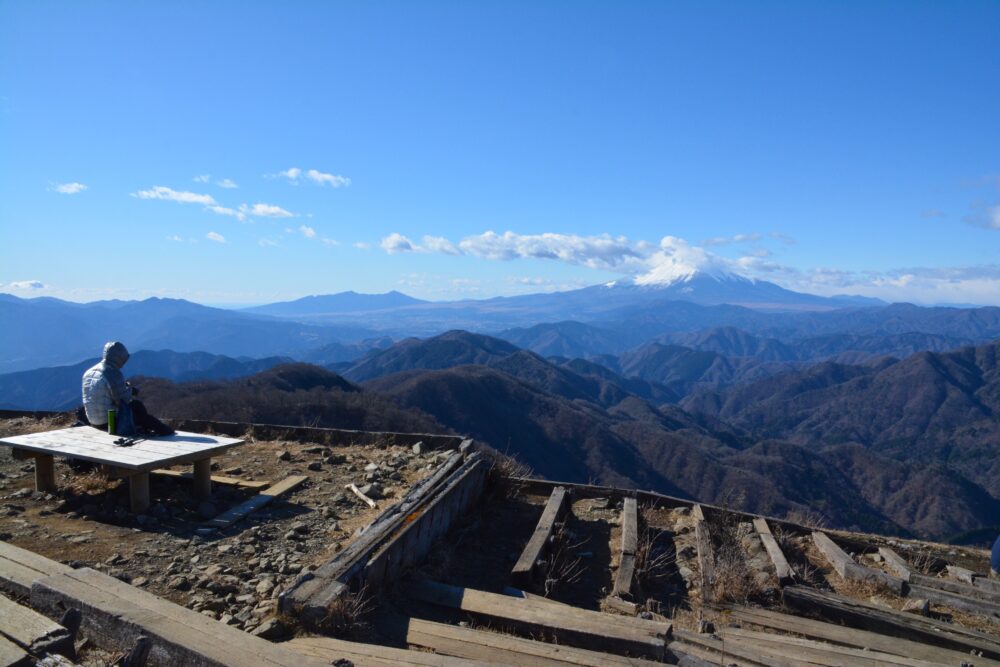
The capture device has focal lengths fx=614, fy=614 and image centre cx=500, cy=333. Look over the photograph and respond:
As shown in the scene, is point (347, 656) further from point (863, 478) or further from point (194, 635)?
point (863, 478)

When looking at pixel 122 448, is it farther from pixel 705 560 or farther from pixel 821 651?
pixel 821 651

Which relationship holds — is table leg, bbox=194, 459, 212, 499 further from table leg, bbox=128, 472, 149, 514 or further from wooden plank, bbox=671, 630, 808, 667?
wooden plank, bbox=671, 630, 808, 667

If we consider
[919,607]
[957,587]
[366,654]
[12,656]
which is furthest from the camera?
[957,587]

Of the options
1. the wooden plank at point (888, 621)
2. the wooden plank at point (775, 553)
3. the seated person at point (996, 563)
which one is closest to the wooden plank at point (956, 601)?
the wooden plank at point (888, 621)

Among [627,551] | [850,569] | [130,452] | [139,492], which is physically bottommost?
[850,569]

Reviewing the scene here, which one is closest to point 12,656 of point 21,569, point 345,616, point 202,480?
point 21,569

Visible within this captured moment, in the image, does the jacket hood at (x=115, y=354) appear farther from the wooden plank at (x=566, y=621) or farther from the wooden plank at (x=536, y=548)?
the wooden plank at (x=536, y=548)

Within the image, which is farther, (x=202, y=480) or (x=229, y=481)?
(x=229, y=481)

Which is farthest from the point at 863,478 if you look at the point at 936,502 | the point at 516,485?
the point at 516,485

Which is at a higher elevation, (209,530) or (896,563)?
(209,530)
